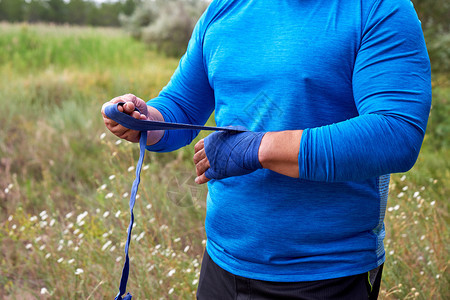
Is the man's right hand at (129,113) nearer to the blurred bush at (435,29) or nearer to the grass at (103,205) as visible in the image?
the grass at (103,205)

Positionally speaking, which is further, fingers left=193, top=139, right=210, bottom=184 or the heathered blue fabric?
fingers left=193, top=139, right=210, bottom=184

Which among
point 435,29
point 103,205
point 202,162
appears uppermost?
point 202,162

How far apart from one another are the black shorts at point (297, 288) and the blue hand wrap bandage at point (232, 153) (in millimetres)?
342

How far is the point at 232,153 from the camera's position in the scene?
1159 millimetres

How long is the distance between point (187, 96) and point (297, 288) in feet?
2.48

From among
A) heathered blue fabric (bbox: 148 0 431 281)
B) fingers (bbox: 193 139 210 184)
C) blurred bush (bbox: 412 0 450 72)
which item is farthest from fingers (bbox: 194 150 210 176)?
blurred bush (bbox: 412 0 450 72)

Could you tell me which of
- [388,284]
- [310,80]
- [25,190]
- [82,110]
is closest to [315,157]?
[310,80]

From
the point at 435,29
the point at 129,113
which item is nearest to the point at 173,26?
the point at 435,29

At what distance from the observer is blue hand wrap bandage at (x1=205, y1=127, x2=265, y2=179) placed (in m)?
1.11

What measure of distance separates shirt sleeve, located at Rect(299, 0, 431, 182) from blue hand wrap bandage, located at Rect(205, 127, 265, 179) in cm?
13

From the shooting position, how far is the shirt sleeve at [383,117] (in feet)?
3.33

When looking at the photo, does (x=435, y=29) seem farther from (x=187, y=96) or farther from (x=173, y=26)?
(x=173, y=26)

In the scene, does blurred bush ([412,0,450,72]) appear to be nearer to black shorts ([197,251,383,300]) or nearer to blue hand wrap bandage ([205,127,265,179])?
black shorts ([197,251,383,300])

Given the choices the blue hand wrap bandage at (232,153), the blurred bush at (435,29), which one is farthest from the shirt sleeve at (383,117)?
the blurred bush at (435,29)
